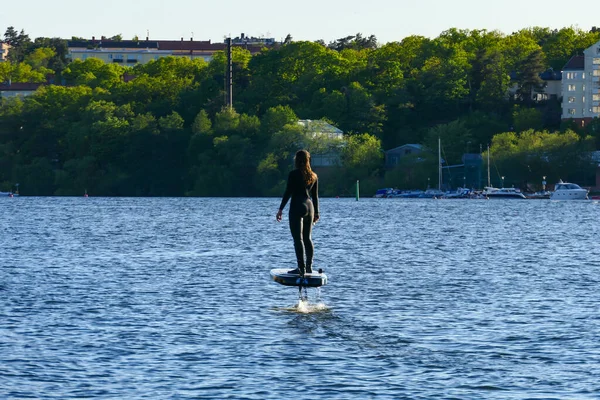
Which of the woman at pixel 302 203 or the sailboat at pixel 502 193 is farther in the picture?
the sailboat at pixel 502 193

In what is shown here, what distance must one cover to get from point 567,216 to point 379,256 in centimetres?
6847

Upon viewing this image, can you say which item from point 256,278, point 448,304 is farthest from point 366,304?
point 256,278

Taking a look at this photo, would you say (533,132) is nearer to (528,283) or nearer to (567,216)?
(567,216)

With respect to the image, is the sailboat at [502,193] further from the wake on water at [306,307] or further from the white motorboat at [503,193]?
the wake on water at [306,307]

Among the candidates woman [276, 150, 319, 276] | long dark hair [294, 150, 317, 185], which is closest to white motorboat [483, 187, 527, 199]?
woman [276, 150, 319, 276]

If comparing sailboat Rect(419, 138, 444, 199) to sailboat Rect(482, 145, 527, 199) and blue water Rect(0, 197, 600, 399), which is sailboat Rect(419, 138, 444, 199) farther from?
blue water Rect(0, 197, 600, 399)

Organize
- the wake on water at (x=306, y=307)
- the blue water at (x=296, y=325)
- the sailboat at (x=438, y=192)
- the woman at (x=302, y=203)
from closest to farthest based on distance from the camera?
the blue water at (x=296, y=325) < the woman at (x=302, y=203) < the wake on water at (x=306, y=307) < the sailboat at (x=438, y=192)

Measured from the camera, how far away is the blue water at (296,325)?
24094 mm

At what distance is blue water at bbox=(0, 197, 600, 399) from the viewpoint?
2409cm

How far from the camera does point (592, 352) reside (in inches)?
1085

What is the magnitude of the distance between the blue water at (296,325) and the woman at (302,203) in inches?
75.9

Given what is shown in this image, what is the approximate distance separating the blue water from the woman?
1928mm

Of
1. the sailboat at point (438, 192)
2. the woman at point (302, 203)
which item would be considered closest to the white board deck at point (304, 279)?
the woman at point (302, 203)

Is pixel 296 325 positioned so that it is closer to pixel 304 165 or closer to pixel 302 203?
pixel 302 203
